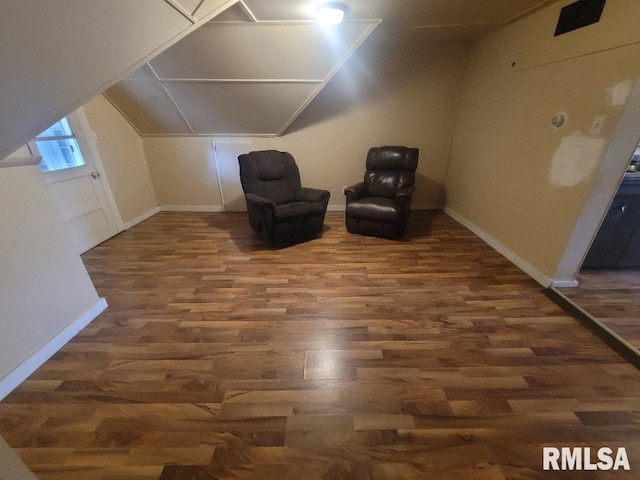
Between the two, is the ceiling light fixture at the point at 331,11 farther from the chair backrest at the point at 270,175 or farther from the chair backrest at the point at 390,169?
the chair backrest at the point at 390,169

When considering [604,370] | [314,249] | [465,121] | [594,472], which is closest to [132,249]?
[314,249]

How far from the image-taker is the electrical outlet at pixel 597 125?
5.49ft

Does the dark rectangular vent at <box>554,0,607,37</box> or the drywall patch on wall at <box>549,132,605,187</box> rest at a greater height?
the dark rectangular vent at <box>554,0,607,37</box>

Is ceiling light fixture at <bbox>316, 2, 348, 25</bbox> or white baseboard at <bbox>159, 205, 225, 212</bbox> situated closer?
ceiling light fixture at <bbox>316, 2, 348, 25</bbox>

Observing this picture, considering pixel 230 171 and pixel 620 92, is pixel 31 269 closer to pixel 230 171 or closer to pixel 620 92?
pixel 230 171

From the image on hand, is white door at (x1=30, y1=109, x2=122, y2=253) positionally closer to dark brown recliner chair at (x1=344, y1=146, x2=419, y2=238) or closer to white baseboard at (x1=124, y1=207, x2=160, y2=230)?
white baseboard at (x1=124, y1=207, x2=160, y2=230)

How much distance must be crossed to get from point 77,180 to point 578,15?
4558 millimetres

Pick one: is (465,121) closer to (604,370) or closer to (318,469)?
(604,370)

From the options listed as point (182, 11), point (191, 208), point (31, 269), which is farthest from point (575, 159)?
point (191, 208)

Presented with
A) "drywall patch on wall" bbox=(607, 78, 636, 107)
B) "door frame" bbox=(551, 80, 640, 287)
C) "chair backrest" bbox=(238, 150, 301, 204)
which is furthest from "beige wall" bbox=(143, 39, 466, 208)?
"door frame" bbox=(551, 80, 640, 287)

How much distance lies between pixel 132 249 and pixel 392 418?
3.00 m

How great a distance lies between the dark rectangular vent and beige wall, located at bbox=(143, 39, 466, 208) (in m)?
1.44

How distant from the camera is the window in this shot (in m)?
2.39

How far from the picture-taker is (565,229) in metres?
1.92
